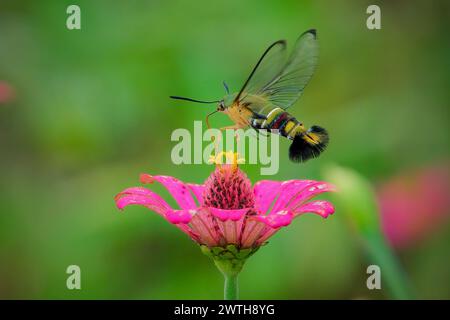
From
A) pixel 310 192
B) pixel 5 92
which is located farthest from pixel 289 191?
pixel 5 92

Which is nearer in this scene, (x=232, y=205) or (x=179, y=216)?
(x=179, y=216)

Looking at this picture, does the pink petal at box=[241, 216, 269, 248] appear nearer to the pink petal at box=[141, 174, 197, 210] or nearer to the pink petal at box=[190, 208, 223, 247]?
the pink petal at box=[190, 208, 223, 247]

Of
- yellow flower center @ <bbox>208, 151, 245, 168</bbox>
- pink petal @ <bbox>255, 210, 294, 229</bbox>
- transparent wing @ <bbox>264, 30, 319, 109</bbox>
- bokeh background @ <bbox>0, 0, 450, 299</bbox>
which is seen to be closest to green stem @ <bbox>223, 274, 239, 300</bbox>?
pink petal @ <bbox>255, 210, 294, 229</bbox>

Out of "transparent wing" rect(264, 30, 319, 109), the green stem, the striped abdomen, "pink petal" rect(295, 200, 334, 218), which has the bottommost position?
the green stem

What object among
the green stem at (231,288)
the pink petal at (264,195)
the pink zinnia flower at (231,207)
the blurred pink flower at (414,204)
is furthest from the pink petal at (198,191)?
the blurred pink flower at (414,204)

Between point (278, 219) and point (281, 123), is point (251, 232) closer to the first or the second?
point (278, 219)

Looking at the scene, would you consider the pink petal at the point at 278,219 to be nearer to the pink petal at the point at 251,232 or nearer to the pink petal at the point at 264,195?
the pink petal at the point at 251,232
